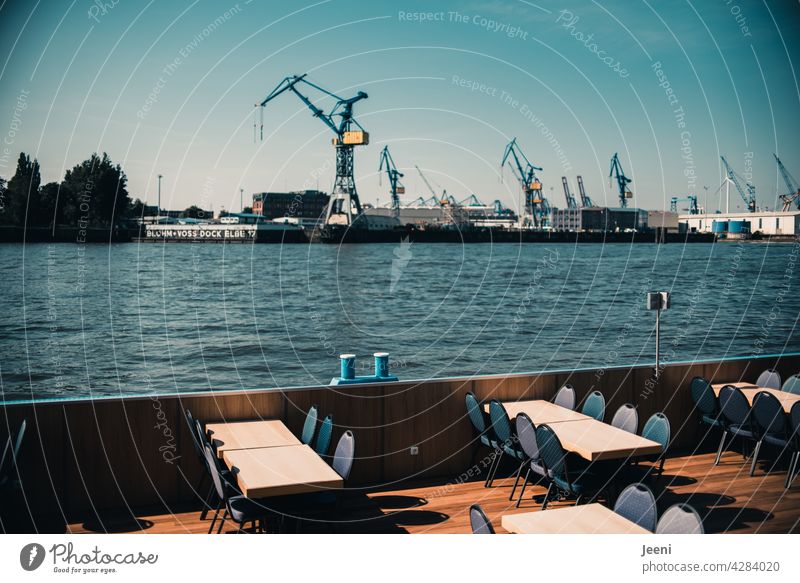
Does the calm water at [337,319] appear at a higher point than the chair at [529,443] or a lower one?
lower

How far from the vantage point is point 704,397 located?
23.9 ft

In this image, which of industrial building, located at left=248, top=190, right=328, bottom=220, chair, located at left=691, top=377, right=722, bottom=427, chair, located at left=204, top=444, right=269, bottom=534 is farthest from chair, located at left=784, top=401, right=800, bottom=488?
industrial building, located at left=248, top=190, right=328, bottom=220

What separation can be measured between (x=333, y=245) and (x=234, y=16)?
61.9m

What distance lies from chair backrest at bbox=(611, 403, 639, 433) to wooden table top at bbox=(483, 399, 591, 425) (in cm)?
26

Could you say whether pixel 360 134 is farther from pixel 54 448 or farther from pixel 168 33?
pixel 54 448

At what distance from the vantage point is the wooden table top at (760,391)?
6.78m

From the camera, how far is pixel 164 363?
2422cm

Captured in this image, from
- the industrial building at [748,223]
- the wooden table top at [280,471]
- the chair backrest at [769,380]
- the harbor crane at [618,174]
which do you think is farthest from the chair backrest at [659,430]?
the harbor crane at [618,174]

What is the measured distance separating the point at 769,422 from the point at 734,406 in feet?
1.31

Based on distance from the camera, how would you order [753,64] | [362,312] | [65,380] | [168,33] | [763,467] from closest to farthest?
[763,467]
[168,33]
[753,64]
[65,380]
[362,312]

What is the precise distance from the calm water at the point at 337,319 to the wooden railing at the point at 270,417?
9.24ft

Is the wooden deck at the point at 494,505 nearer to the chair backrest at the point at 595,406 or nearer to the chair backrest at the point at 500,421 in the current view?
the chair backrest at the point at 500,421

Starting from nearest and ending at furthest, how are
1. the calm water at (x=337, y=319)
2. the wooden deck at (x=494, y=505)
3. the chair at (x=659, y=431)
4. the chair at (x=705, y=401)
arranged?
1. the wooden deck at (x=494, y=505)
2. the chair at (x=659, y=431)
3. the chair at (x=705, y=401)
4. the calm water at (x=337, y=319)
